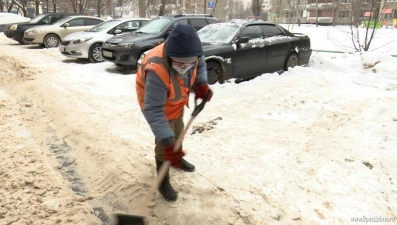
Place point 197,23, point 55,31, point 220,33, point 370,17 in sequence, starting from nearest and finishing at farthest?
point 220,33, point 370,17, point 197,23, point 55,31

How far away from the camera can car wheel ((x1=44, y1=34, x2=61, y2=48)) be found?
14008mm

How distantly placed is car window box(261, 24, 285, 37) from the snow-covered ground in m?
1.74

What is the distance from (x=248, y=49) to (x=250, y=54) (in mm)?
127

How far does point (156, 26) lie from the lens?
30.9 ft

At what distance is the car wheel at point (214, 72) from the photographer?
670cm

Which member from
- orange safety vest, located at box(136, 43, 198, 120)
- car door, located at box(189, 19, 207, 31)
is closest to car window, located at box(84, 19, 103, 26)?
car door, located at box(189, 19, 207, 31)

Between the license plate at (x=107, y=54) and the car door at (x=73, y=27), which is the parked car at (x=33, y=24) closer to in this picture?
the car door at (x=73, y=27)

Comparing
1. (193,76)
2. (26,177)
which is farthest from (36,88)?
(193,76)

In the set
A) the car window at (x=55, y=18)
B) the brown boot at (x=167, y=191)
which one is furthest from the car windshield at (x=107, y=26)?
the brown boot at (x=167, y=191)

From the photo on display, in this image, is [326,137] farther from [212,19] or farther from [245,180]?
[212,19]

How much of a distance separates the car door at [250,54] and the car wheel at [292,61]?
99cm

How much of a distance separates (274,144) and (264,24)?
4699 millimetres

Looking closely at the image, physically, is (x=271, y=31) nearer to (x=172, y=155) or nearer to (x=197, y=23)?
(x=197, y=23)

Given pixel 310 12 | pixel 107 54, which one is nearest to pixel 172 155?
pixel 107 54
